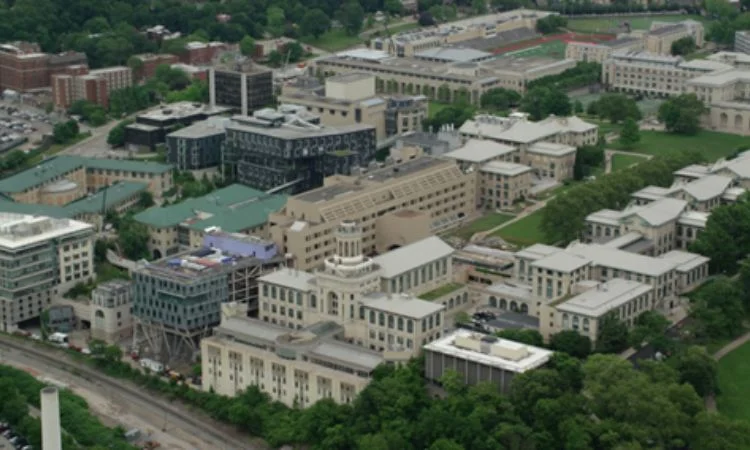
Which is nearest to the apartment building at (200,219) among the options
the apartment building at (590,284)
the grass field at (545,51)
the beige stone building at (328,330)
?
the beige stone building at (328,330)

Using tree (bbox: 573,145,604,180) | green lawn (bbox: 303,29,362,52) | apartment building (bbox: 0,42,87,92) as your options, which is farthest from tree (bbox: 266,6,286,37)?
tree (bbox: 573,145,604,180)

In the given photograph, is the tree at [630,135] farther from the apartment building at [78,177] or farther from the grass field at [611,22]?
the grass field at [611,22]

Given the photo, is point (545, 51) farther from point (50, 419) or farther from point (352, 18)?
point (50, 419)

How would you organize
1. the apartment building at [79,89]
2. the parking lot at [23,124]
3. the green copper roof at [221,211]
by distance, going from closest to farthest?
1. the green copper roof at [221,211]
2. the parking lot at [23,124]
3. the apartment building at [79,89]

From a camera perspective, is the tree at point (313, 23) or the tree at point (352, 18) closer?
the tree at point (313, 23)

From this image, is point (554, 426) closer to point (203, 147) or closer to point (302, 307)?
point (302, 307)

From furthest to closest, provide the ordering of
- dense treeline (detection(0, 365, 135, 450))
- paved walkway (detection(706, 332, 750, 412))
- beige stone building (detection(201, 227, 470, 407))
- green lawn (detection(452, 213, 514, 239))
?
green lawn (detection(452, 213, 514, 239)) < paved walkway (detection(706, 332, 750, 412)) < beige stone building (detection(201, 227, 470, 407)) < dense treeline (detection(0, 365, 135, 450))

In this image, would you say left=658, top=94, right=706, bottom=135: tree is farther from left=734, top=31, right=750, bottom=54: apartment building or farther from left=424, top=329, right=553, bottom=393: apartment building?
left=424, top=329, right=553, bottom=393: apartment building
